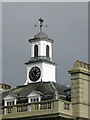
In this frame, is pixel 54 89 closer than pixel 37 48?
Yes

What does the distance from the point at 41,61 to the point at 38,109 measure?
8857 mm

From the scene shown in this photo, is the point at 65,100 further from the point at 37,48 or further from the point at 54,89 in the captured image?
the point at 37,48

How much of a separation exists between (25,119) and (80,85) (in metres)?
7.70

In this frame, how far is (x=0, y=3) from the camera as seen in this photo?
49.8 m

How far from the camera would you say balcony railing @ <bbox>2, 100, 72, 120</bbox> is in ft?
186

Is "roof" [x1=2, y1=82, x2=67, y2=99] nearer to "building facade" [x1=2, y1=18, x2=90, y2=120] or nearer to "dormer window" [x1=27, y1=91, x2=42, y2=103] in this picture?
"building facade" [x1=2, y1=18, x2=90, y2=120]

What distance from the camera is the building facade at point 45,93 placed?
57812mm

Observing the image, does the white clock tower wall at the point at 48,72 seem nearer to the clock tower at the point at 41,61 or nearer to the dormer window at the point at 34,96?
the clock tower at the point at 41,61

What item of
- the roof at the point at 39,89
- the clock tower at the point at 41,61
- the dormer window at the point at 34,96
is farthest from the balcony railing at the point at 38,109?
the clock tower at the point at 41,61

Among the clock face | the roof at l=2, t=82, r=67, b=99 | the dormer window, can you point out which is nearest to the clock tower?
the clock face

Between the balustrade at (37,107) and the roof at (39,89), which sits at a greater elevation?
the roof at (39,89)

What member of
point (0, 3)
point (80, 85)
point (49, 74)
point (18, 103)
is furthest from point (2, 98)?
point (0, 3)

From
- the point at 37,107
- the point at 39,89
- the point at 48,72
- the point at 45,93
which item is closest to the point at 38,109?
the point at 37,107

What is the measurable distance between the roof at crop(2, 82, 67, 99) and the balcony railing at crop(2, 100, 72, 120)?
284 centimetres
